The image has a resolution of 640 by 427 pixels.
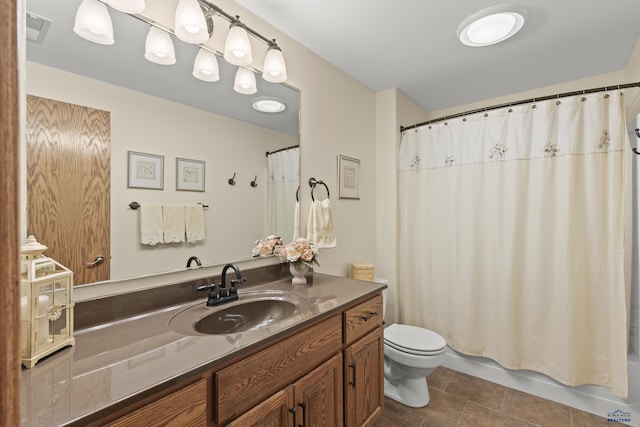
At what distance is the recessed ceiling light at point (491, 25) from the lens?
155cm

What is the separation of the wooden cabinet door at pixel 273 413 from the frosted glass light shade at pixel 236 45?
A: 4.91 feet

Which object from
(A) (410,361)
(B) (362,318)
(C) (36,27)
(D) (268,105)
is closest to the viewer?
(C) (36,27)

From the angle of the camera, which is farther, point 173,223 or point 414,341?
point 414,341

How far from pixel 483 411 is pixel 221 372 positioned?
6.32ft

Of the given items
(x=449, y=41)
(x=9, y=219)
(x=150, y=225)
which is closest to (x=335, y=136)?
(x=449, y=41)

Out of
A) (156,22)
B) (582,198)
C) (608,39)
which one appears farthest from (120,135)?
(608,39)

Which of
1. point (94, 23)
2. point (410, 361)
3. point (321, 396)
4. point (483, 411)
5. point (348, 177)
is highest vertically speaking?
point (94, 23)

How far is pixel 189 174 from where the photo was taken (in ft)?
4.56

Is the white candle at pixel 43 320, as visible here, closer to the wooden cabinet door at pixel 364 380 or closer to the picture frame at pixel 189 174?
the picture frame at pixel 189 174

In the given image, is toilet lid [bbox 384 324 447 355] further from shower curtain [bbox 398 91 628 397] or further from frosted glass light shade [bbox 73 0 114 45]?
frosted glass light shade [bbox 73 0 114 45]

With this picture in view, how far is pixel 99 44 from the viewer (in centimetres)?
113

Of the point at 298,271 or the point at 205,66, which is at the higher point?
the point at 205,66

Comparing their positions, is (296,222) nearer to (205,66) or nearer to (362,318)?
(362,318)

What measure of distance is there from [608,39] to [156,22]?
2561mm
